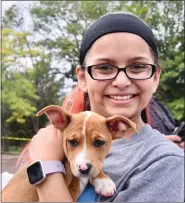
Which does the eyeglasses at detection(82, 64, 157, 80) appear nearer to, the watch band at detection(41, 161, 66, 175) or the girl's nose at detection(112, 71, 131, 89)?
the girl's nose at detection(112, 71, 131, 89)

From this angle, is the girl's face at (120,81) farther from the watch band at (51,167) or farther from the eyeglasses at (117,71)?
the watch band at (51,167)

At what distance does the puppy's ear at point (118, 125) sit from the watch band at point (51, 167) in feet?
0.35

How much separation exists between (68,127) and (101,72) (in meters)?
0.10

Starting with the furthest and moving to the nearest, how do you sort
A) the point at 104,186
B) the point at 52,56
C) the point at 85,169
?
the point at 52,56 < the point at 104,186 < the point at 85,169

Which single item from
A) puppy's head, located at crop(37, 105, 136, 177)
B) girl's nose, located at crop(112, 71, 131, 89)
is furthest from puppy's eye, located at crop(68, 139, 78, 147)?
girl's nose, located at crop(112, 71, 131, 89)

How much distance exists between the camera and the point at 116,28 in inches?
22.3

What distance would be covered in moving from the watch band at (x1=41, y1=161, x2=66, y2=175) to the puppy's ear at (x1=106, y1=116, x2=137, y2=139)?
0.11 meters

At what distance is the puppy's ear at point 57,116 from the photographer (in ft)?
1.51

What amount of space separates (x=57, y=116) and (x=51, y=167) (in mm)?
113

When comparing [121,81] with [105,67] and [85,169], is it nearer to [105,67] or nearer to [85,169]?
[105,67]

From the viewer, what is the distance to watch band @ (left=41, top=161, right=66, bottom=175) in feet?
1.82

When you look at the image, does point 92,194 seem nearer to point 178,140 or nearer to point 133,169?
point 133,169

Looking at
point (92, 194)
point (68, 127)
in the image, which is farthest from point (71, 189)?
point (68, 127)

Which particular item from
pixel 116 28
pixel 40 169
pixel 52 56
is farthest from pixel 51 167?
pixel 52 56
